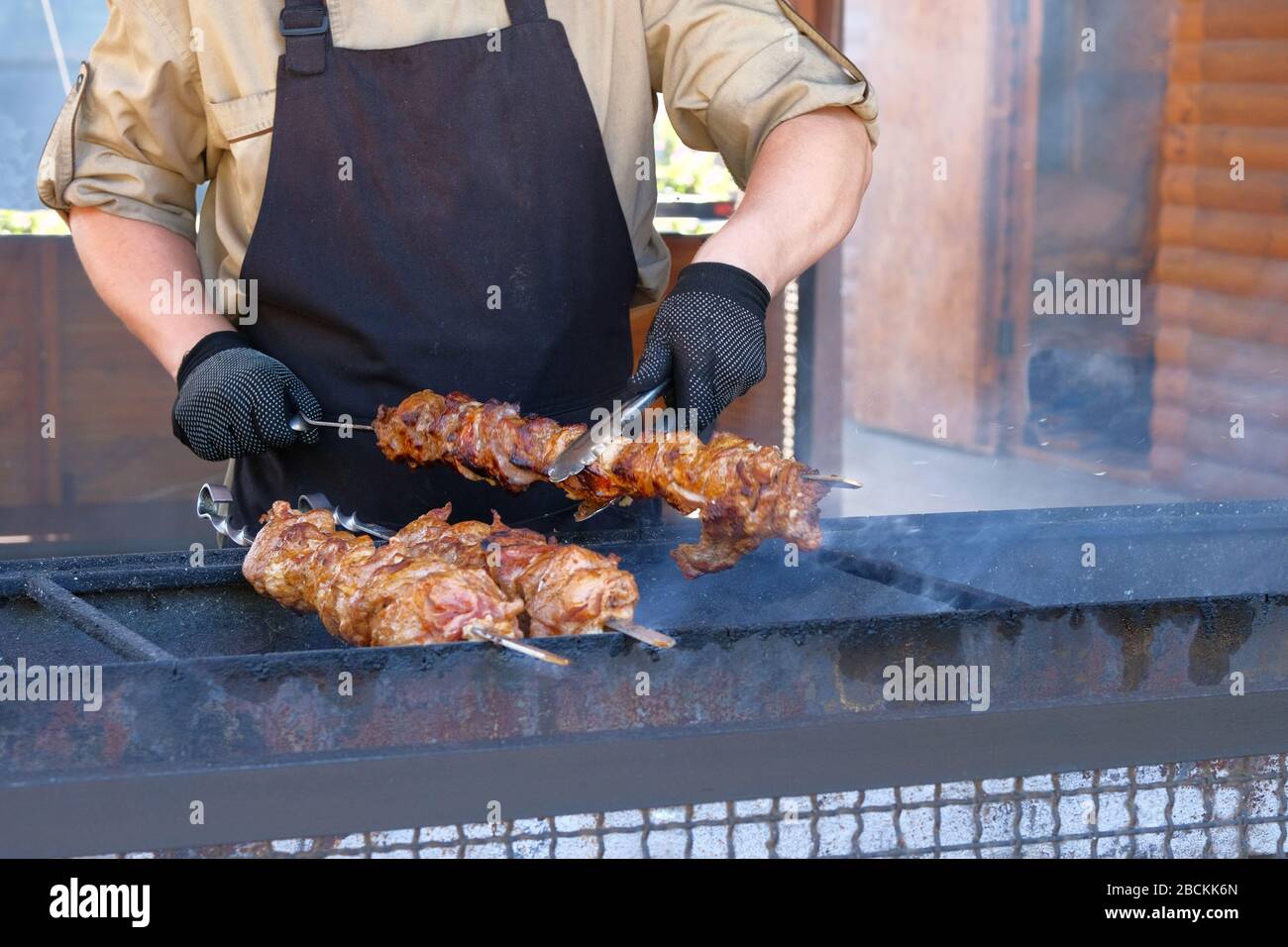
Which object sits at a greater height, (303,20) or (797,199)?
(303,20)

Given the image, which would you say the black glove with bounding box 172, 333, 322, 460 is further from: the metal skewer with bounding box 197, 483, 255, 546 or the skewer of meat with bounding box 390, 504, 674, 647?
the skewer of meat with bounding box 390, 504, 674, 647

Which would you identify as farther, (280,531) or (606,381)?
(606,381)

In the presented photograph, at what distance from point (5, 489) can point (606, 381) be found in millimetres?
3719

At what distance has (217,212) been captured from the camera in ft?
9.59

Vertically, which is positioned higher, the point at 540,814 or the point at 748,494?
the point at 748,494

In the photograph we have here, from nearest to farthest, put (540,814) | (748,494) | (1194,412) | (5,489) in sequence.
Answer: (540,814), (748,494), (5,489), (1194,412)

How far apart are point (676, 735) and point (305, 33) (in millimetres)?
1655

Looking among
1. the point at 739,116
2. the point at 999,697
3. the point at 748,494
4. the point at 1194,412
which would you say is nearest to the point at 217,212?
the point at 739,116

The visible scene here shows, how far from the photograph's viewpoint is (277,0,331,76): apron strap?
2.65 metres

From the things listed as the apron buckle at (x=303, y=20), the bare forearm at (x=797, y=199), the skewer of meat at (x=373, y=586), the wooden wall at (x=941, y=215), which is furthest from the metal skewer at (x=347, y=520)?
the wooden wall at (x=941, y=215)

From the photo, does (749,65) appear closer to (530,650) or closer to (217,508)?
(217,508)

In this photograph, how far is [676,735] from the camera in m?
1.69

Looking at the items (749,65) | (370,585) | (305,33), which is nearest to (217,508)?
(370,585)

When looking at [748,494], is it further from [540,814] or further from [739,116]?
[739,116]
